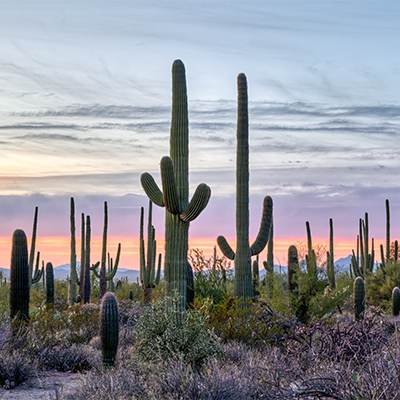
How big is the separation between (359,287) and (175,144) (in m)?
9.91

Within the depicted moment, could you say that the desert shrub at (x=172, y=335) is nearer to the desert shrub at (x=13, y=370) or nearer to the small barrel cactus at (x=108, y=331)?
the small barrel cactus at (x=108, y=331)

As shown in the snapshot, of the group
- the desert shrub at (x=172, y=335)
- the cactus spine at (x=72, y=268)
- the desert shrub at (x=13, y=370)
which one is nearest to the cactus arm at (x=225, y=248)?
the desert shrub at (x=172, y=335)

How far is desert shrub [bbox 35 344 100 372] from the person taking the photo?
16.0 m

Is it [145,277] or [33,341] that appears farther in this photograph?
[145,277]

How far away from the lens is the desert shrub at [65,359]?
52.6 feet

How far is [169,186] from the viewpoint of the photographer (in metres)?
17.2

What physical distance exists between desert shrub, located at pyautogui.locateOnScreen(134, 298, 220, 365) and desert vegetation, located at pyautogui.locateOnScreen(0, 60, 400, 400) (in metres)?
0.03

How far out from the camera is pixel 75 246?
123 ft

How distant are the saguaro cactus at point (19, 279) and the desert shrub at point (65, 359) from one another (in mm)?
2153

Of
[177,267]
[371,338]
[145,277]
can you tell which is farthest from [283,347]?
[145,277]

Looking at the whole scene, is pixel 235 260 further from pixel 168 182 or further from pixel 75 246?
pixel 75 246

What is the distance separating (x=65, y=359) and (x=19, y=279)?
2.78m

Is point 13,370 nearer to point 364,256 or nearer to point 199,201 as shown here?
point 199,201

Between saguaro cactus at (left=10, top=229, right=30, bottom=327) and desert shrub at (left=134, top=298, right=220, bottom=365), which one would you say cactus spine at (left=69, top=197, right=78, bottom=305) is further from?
desert shrub at (left=134, top=298, right=220, bottom=365)
